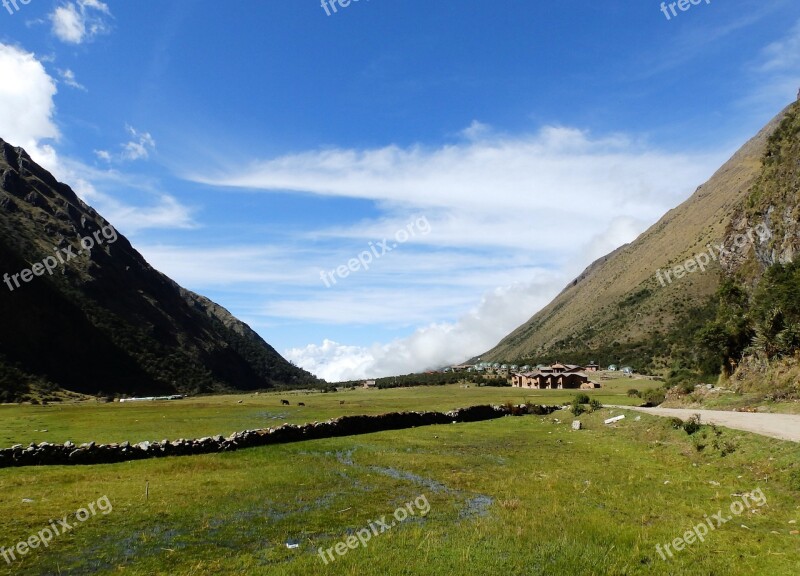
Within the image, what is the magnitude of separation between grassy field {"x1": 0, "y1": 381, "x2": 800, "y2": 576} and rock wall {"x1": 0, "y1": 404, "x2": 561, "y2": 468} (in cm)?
184

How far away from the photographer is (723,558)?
1283 centimetres

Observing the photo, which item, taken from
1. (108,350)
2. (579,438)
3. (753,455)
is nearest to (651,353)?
(579,438)

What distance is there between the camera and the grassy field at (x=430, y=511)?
12492 millimetres

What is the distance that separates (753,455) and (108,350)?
195 meters

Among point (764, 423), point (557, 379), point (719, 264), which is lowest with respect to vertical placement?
point (557, 379)

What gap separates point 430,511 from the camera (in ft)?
56.1

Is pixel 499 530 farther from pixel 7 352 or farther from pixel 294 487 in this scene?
pixel 7 352

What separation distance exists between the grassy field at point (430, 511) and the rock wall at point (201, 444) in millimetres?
1838

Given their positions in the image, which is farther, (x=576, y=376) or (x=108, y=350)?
(x=108, y=350)

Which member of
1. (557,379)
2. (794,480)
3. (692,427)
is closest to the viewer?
(794,480)

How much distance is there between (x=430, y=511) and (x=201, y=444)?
19.9 metres

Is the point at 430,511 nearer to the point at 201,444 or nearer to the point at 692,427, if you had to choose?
the point at 692,427

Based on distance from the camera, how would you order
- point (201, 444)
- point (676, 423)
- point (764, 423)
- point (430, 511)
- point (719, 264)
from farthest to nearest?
point (719, 264)
point (201, 444)
point (676, 423)
point (764, 423)
point (430, 511)

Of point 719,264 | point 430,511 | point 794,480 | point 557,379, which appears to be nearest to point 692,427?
point 794,480
